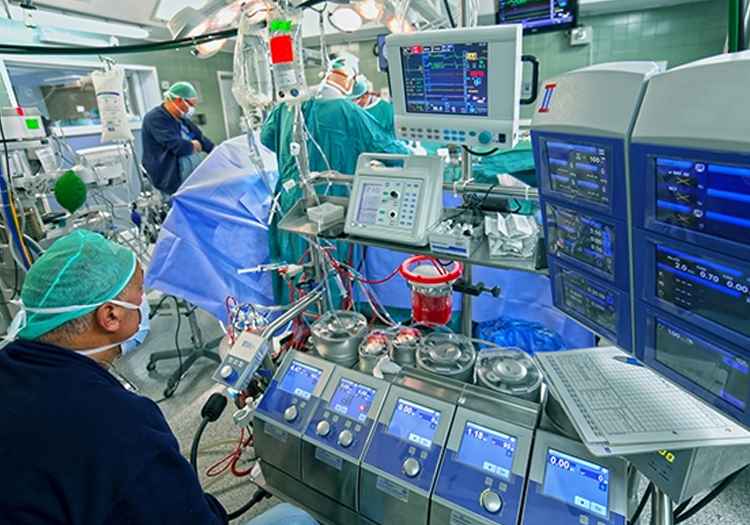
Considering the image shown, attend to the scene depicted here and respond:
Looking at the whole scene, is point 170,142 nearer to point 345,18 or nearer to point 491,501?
point 345,18

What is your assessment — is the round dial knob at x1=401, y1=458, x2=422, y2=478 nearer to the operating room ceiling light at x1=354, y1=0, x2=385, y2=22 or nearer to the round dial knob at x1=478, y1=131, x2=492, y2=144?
the round dial knob at x1=478, y1=131, x2=492, y2=144

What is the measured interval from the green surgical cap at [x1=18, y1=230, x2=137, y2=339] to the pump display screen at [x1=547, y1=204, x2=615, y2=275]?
1.06 m

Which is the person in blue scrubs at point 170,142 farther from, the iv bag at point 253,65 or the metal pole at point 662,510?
the metal pole at point 662,510

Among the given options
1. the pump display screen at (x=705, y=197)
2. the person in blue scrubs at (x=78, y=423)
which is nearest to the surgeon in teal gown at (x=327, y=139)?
the person in blue scrubs at (x=78, y=423)

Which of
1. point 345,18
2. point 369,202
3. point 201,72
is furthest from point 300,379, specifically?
point 201,72

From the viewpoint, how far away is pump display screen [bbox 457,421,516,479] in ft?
3.62

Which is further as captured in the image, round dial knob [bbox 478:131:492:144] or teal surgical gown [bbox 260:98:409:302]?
teal surgical gown [bbox 260:98:409:302]

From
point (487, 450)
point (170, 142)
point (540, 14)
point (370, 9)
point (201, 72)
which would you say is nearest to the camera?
point (487, 450)

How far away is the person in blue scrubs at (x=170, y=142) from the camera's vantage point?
10.8 feet

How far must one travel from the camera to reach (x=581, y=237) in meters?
0.89

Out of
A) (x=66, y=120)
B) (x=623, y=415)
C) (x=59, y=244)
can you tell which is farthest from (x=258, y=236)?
(x=66, y=120)

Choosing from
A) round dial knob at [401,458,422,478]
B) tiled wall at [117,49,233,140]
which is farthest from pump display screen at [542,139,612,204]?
tiled wall at [117,49,233,140]

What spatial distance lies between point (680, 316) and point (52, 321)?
4.26ft

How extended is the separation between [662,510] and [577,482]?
18 cm
